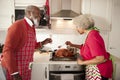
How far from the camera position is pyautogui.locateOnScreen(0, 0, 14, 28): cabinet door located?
11.3 ft

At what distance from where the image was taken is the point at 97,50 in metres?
2.27

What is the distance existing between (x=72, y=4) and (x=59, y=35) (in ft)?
2.08

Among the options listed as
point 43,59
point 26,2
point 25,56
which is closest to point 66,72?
point 43,59

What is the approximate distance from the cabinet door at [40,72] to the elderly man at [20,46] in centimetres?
45

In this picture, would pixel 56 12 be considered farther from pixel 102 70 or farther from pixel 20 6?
pixel 102 70

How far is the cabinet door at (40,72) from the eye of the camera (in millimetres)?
3080

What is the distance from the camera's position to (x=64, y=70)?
2980 millimetres

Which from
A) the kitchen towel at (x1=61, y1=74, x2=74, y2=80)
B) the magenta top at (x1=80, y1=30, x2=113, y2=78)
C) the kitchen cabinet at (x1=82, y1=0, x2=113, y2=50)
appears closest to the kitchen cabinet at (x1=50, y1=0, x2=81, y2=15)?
the kitchen cabinet at (x1=82, y1=0, x2=113, y2=50)

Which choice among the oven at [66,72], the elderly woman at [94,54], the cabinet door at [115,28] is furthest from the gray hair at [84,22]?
the cabinet door at [115,28]

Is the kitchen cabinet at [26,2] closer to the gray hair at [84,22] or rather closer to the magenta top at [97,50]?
the gray hair at [84,22]

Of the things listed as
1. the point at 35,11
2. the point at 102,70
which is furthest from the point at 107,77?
the point at 35,11

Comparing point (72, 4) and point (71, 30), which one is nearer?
point (72, 4)

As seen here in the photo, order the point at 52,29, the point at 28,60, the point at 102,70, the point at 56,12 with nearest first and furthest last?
the point at 102,70
the point at 28,60
the point at 56,12
the point at 52,29

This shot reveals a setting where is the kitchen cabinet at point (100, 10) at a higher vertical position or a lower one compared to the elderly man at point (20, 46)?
higher
